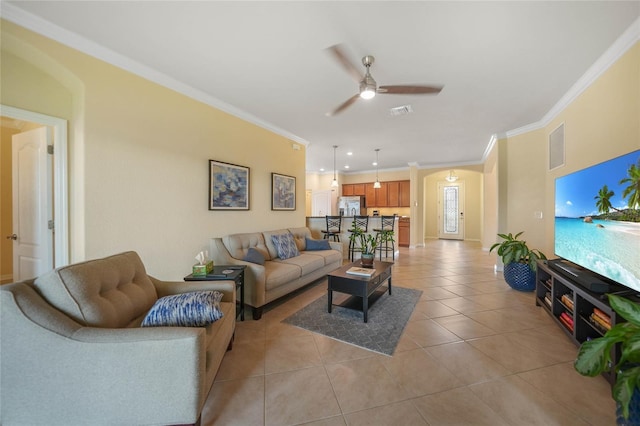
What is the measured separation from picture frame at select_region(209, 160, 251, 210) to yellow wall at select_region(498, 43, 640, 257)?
13.7 feet

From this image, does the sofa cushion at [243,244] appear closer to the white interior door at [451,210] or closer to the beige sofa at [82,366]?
the beige sofa at [82,366]

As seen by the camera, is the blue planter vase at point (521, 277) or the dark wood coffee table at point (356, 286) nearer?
the dark wood coffee table at point (356, 286)

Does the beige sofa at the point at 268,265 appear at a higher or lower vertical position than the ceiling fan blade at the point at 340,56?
lower

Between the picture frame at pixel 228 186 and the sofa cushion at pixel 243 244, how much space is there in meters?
0.45

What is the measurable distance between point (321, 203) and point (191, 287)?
7.23m

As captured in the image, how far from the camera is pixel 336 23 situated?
187cm

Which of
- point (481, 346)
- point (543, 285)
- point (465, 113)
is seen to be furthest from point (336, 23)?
point (543, 285)

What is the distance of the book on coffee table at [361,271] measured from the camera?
8.76 ft

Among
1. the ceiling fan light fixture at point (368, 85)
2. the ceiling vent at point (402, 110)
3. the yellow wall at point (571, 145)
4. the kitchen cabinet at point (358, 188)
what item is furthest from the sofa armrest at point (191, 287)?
the kitchen cabinet at point (358, 188)

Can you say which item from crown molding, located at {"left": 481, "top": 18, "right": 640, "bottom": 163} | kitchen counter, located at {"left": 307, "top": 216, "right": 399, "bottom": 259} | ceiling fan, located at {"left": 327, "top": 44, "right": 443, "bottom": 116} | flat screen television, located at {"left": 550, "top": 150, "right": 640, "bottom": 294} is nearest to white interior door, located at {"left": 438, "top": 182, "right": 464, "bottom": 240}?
kitchen counter, located at {"left": 307, "top": 216, "right": 399, "bottom": 259}

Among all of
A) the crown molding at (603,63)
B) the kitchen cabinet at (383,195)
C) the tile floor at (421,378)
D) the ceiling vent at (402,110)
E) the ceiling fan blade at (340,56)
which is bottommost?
the tile floor at (421,378)

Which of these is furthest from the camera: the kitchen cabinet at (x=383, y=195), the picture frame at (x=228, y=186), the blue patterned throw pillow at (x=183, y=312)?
the kitchen cabinet at (x=383, y=195)

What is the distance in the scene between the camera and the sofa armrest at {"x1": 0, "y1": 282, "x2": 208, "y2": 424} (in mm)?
1076

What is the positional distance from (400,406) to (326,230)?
480cm
